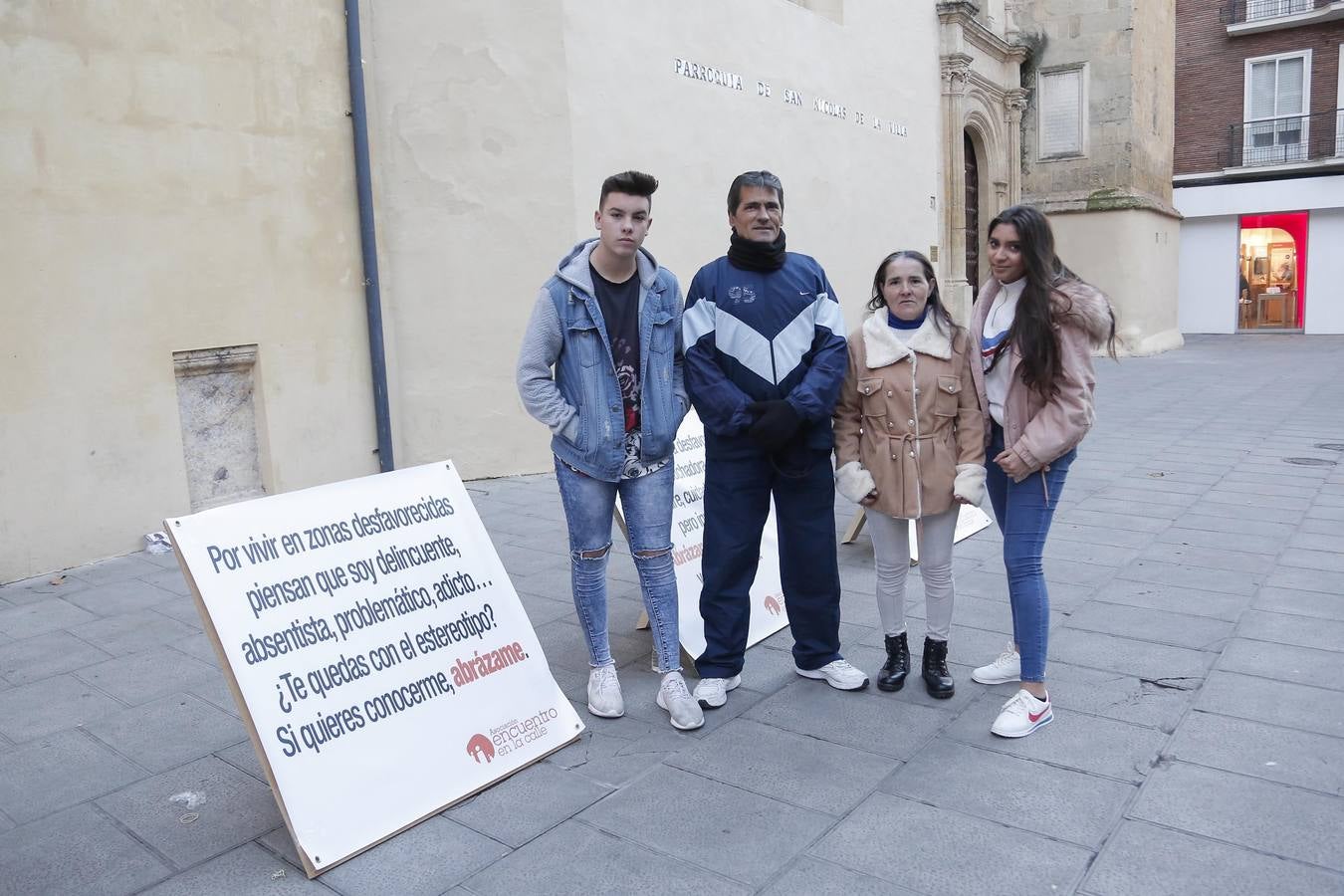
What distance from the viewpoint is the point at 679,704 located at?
3.98 metres

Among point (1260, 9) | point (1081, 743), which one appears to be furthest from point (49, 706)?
point (1260, 9)

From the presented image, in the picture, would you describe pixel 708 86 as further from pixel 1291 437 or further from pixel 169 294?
pixel 1291 437

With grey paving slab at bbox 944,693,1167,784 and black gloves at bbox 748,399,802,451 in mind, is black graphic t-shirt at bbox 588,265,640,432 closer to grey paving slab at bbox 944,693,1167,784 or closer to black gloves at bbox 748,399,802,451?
black gloves at bbox 748,399,802,451

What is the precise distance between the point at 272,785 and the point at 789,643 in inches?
97.3

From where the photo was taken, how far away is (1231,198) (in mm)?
27531

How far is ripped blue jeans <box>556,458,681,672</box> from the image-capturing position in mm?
4023

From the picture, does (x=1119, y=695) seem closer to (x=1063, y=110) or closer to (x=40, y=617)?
(x=40, y=617)

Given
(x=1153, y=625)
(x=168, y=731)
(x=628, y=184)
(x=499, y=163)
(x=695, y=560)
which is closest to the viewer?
(x=628, y=184)

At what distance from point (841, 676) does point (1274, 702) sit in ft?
5.11

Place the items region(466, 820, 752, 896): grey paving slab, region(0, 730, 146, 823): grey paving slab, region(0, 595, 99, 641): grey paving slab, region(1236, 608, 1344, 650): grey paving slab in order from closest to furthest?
region(466, 820, 752, 896): grey paving slab
region(0, 730, 146, 823): grey paving slab
region(1236, 608, 1344, 650): grey paving slab
region(0, 595, 99, 641): grey paving slab

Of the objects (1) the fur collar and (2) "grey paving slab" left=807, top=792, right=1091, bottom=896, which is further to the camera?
(1) the fur collar

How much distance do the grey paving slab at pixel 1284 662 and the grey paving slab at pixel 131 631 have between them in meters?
4.60

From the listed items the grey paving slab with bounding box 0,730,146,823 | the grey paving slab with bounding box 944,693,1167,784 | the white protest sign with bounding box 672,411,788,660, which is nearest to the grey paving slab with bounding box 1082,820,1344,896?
the grey paving slab with bounding box 944,693,1167,784

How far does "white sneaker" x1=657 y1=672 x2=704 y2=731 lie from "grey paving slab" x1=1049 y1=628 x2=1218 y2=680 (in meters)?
1.61
